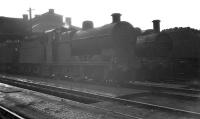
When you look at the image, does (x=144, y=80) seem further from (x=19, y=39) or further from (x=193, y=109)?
Result: (x=19, y=39)

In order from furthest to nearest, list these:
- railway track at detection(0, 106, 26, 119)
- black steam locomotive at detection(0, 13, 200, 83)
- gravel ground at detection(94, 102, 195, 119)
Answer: black steam locomotive at detection(0, 13, 200, 83)
railway track at detection(0, 106, 26, 119)
gravel ground at detection(94, 102, 195, 119)

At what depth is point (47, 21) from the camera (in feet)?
251

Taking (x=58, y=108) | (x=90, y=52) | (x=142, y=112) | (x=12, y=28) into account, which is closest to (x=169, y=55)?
(x=90, y=52)

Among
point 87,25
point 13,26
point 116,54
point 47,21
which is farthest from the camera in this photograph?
point 47,21

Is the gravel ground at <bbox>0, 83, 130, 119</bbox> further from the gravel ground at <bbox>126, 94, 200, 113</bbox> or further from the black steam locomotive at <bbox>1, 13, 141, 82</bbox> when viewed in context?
the black steam locomotive at <bbox>1, 13, 141, 82</bbox>

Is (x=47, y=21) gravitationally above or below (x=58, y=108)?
above

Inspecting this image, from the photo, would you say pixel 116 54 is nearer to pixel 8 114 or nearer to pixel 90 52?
pixel 90 52

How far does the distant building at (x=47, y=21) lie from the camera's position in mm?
71750

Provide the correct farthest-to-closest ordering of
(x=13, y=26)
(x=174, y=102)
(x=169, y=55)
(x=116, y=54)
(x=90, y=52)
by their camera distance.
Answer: (x=13, y=26) < (x=169, y=55) < (x=90, y=52) < (x=116, y=54) < (x=174, y=102)

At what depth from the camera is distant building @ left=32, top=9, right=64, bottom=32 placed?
71750mm

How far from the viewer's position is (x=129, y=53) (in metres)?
16.4

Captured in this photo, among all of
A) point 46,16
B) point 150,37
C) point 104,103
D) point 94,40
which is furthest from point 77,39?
point 46,16

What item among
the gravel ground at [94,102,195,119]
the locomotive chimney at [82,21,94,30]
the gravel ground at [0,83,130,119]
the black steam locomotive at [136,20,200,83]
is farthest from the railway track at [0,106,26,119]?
the locomotive chimney at [82,21,94,30]

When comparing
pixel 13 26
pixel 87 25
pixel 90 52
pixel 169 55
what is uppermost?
pixel 13 26
